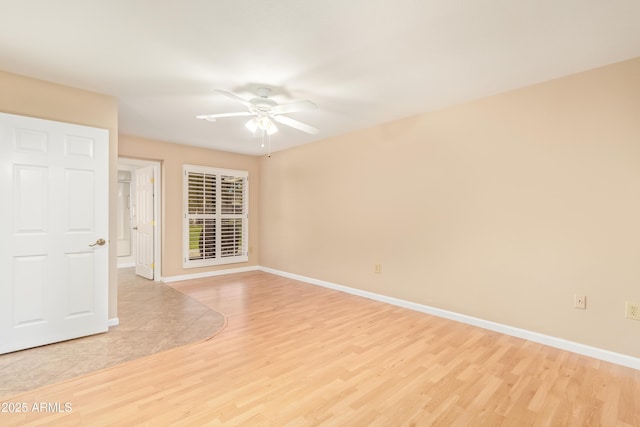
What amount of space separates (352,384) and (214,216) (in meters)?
4.46

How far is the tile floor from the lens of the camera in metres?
2.21

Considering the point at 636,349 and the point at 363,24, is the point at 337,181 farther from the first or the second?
the point at 636,349

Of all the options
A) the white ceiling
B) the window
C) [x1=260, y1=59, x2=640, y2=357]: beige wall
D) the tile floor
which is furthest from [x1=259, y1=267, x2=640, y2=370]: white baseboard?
the window

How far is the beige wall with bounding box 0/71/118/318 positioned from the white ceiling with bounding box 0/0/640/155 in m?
0.11

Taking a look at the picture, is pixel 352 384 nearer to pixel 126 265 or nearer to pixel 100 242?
pixel 100 242

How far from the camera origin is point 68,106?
2883 mm

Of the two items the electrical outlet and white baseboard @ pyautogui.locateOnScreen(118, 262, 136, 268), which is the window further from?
the electrical outlet

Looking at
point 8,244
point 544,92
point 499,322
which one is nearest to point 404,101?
point 544,92

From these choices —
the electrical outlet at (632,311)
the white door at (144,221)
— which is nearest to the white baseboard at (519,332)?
the electrical outlet at (632,311)

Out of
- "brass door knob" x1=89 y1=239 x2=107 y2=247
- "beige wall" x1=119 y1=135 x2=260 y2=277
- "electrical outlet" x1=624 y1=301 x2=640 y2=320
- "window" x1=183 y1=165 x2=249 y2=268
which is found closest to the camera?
"electrical outlet" x1=624 y1=301 x2=640 y2=320

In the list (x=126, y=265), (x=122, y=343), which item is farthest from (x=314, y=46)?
(x=126, y=265)

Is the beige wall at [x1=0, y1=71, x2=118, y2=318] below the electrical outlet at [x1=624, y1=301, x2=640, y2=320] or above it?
above

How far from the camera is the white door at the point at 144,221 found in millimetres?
5328

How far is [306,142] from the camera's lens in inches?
204
